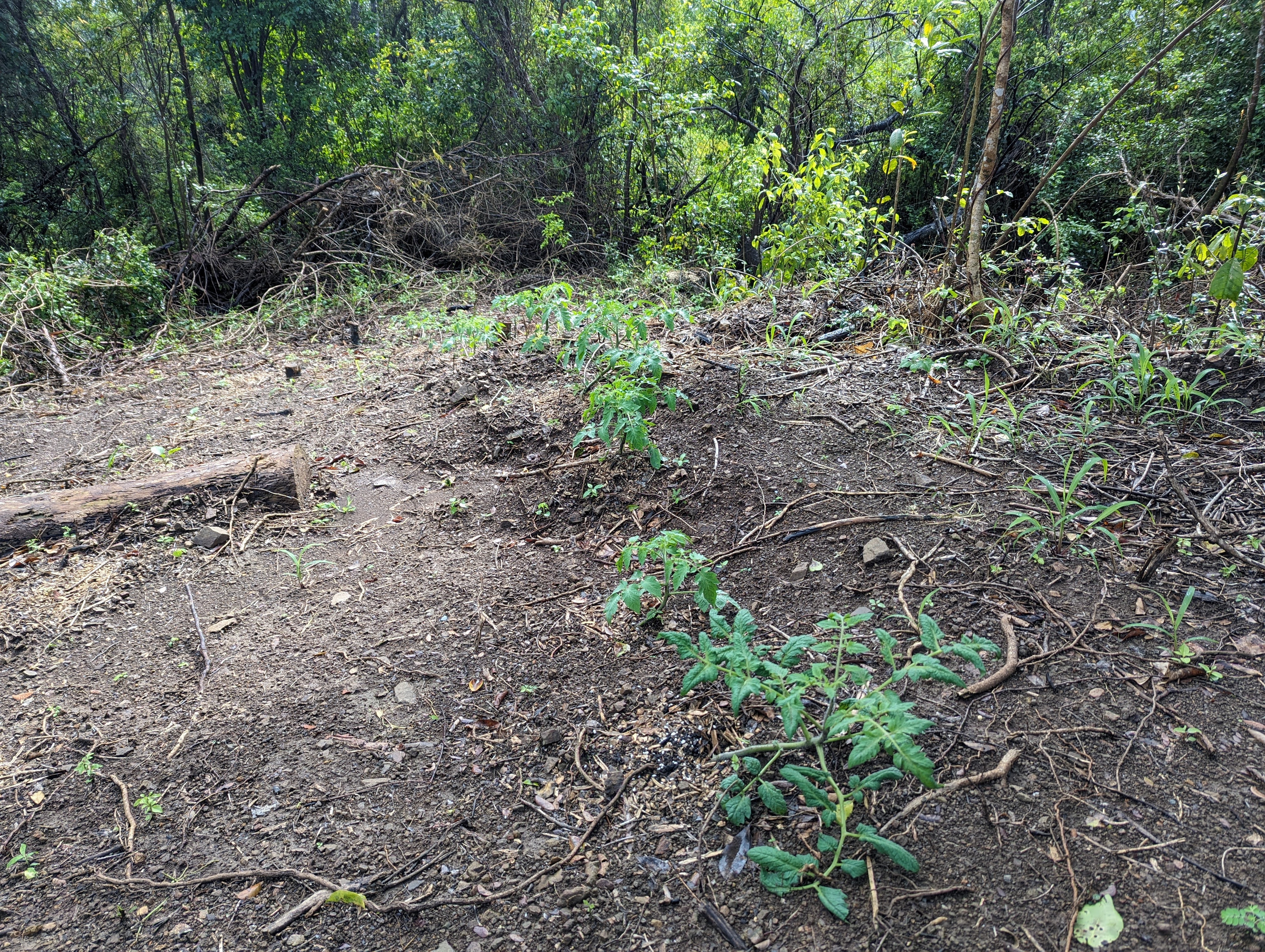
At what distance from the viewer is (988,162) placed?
298 centimetres

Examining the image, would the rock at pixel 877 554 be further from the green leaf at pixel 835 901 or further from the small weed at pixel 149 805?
the small weed at pixel 149 805

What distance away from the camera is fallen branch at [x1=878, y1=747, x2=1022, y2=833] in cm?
Answer: 140

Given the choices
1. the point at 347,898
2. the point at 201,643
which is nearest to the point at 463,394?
the point at 201,643

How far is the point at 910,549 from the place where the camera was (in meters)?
2.04

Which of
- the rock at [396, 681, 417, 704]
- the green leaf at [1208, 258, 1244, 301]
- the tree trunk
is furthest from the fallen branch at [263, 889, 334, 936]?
the tree trunk

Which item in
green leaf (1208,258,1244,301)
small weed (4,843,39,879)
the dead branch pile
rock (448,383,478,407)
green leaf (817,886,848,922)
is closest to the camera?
green leaf (817,886,848,922)

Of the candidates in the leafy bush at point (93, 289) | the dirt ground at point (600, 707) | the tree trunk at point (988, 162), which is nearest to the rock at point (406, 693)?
the dirt ground at point (600, 707)

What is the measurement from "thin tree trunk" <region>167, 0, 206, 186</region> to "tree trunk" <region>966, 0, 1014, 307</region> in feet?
31.3

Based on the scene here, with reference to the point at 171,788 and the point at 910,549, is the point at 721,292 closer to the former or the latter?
the point at 910,549

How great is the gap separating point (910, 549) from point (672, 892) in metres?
1.20

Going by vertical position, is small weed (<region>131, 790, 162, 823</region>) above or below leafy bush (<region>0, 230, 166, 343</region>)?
below

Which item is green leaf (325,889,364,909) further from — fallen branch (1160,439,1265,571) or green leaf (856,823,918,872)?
fallen branch (1160,439,1265,571)

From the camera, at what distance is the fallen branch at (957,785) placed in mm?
1396

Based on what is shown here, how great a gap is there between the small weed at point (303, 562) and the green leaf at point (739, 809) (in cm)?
182
